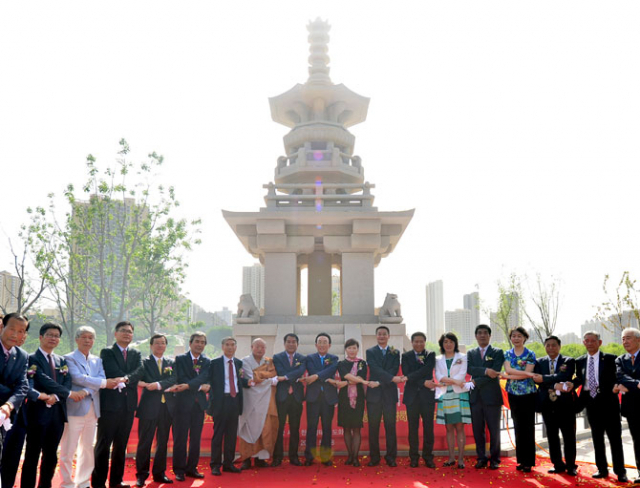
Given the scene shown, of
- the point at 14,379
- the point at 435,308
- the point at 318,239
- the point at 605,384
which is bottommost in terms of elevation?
the point at 605,384

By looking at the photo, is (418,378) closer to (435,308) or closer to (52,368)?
(52,368)

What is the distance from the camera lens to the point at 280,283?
11.6 m

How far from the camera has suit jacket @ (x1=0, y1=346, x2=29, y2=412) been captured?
14.7ft

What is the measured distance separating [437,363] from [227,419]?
2872mm

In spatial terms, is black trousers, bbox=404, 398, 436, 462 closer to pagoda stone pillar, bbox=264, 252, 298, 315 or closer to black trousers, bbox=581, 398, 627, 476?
black trousers, bbox=581, 398, 627, 476

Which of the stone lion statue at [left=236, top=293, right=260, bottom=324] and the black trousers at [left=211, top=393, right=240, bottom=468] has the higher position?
the stone lion statue at [left=236, top=293, right=260, bottom=324]

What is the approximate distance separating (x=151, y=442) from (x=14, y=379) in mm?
1885

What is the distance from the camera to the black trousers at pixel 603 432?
19.3ft

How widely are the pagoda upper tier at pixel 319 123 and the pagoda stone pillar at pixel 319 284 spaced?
2009 mm

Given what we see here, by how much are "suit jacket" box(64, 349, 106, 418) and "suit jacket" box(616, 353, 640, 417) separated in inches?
235

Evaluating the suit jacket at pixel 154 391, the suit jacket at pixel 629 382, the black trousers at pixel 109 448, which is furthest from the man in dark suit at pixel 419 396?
the black trousers at pixel 109 448

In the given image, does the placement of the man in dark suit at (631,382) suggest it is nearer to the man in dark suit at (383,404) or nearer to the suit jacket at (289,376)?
the man in dark suit at (383,404)

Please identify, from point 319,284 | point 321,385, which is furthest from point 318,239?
point 321,385

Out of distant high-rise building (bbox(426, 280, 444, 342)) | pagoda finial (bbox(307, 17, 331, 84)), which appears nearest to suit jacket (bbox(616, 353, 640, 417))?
pagoda finial (bbox(307, 17, 331, 84))
